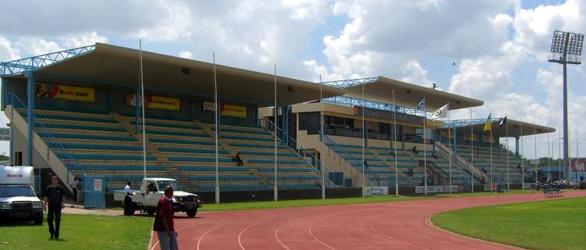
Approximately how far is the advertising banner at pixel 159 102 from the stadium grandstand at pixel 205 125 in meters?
0.09

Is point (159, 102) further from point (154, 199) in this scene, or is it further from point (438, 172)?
point (438, 172)

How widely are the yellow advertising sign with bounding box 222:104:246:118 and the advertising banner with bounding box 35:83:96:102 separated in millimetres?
14729

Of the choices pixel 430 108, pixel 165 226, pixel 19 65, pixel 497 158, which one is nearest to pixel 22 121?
pixel 19 65

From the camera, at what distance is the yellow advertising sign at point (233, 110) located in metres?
66.9

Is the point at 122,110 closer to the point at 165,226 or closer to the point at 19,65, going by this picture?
the point at 19,65

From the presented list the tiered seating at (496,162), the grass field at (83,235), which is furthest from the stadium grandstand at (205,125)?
the grass field at (83,235)

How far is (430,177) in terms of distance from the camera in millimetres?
87438

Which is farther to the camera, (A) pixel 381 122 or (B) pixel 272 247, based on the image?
(A) pixel 381 122

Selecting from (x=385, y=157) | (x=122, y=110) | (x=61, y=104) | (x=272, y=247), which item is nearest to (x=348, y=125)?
(x=385, y=157)

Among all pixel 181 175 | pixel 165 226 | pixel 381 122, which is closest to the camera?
pixel 165 226

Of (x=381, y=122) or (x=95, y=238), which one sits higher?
(x=381, y=122)

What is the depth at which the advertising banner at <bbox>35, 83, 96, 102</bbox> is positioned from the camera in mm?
50947

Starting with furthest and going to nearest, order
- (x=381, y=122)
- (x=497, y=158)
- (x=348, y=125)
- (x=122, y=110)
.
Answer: (x=497, y=158) → (x=381, y=122) → (x=348, y=125) → (x=122, y=110)

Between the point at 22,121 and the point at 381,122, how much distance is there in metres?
50.3
